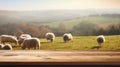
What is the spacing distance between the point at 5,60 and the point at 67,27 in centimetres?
113

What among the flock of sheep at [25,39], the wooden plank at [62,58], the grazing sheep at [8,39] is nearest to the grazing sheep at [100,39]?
the flock of sheep at [25,39]

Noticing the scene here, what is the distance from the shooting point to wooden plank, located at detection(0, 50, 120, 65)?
154 centimetres

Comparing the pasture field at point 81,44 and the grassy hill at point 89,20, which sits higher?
the grassy hill at point 89,20

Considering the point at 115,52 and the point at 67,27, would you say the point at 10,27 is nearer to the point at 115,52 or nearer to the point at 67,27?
the point at 67,27

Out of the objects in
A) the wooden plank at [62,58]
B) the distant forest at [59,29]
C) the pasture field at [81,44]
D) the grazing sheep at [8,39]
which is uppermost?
the distant forest at [59,29]

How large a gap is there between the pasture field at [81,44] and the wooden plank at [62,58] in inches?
18.0

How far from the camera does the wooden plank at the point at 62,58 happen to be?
1542 mm

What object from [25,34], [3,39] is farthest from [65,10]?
[3,39]

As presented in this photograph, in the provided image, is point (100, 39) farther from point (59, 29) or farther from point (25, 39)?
point (25, 39)

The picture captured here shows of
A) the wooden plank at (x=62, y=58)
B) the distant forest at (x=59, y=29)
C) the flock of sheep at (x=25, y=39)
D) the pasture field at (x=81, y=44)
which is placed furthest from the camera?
the distant forest at (x=59, y=29)

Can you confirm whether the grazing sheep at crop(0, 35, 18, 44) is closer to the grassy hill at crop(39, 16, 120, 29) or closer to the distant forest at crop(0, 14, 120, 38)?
the distant forest at crop(0, 14, 120, 38)

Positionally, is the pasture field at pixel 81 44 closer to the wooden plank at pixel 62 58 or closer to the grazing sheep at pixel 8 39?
the grazing sheep at pixel 8 39

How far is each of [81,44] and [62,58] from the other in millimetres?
795

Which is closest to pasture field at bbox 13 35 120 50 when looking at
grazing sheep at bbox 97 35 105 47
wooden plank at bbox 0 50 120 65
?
grazing sheep at bbox 97 35 105 47
